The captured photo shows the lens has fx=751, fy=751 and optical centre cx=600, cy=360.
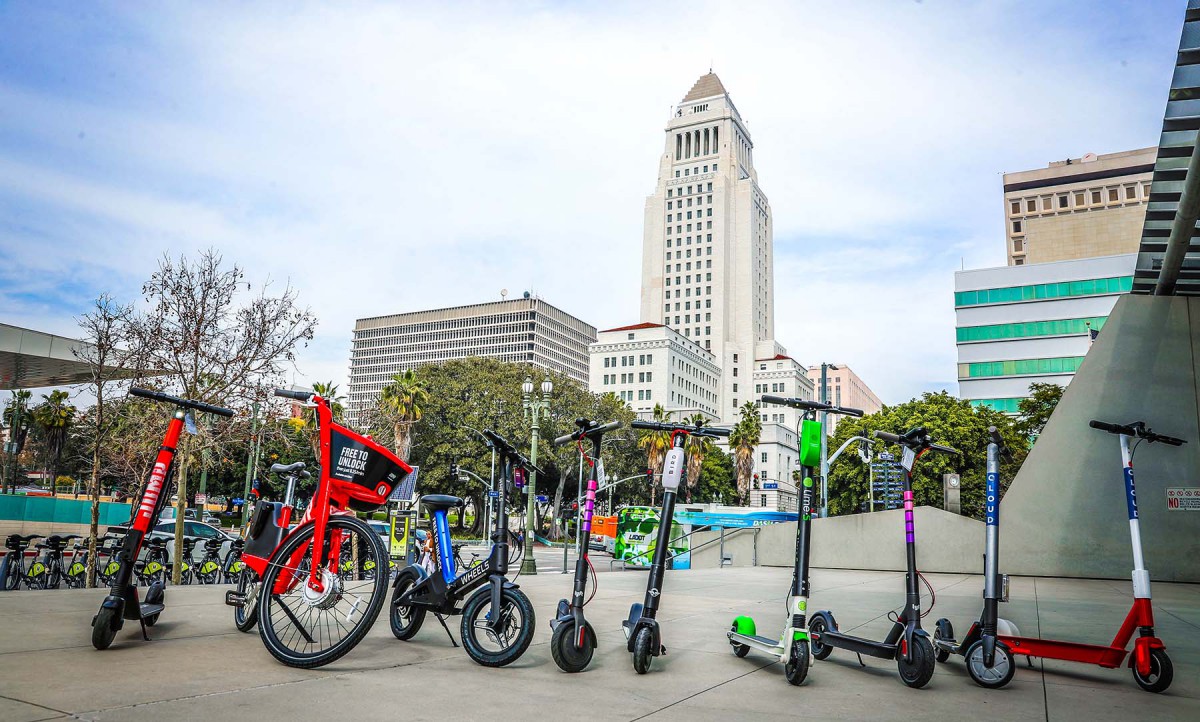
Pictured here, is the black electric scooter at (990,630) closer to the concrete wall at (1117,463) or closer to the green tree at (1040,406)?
the concrete wall at (1117,463)

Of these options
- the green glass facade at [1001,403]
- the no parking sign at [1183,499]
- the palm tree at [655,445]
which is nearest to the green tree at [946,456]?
the palm tree at [655,445]

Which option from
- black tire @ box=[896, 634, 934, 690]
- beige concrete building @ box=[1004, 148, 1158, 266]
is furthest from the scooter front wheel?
beige concrete building @ box=[1004, 148, 1158, 266]

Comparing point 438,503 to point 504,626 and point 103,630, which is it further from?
point 103,630

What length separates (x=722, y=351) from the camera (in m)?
131

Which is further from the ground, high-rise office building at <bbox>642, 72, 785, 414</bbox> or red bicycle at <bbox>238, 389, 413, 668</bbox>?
high-rise office building at <bbox>642, 72, 785, 414</bbox>

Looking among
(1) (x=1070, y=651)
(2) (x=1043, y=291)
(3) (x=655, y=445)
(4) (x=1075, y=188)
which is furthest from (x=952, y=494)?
(4) (x=1075, y=188)

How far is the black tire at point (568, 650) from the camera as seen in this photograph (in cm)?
454

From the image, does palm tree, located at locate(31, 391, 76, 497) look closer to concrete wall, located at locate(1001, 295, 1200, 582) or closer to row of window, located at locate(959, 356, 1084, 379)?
concrete wall, located at locate(1001, 295, 1200, 582)

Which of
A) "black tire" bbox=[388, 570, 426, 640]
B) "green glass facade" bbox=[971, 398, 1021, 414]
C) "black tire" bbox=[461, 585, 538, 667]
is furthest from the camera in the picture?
"green glass facade" bbox=[971, 398, 1021, 414]

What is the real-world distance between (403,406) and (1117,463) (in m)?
36.7

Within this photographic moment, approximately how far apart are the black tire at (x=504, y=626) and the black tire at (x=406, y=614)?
2.69ft

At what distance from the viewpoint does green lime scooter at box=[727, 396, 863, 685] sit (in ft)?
14.8

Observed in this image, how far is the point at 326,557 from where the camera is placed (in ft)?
15.2

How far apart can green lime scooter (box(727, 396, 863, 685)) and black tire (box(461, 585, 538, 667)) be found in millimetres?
1556
